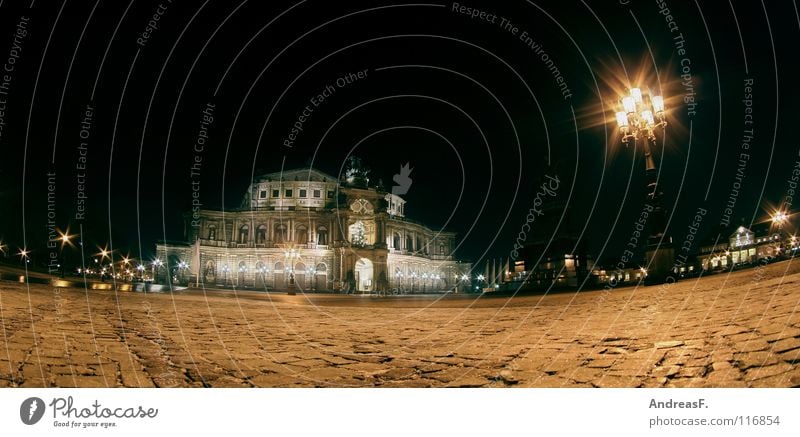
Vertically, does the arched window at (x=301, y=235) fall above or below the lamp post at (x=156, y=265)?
above

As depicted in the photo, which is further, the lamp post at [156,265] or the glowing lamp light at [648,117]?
the lamp post at [156,265]

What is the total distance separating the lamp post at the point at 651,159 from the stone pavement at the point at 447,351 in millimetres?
3199

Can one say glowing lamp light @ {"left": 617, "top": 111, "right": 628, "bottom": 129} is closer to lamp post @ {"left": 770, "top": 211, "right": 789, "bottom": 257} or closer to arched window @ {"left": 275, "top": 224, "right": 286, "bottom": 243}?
lamp post @ {"left": 770, "top": 211, "right": 789, "bottom": 257}

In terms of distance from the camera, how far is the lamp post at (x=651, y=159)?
10.7m

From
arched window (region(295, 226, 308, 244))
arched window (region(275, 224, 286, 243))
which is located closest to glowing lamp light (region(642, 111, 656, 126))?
arched window (region(295, 226, 308, 244))

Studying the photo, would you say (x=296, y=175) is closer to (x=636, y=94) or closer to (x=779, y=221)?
(x=636, y=94)

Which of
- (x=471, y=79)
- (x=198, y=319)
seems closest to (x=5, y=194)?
(x=198, y=319)
